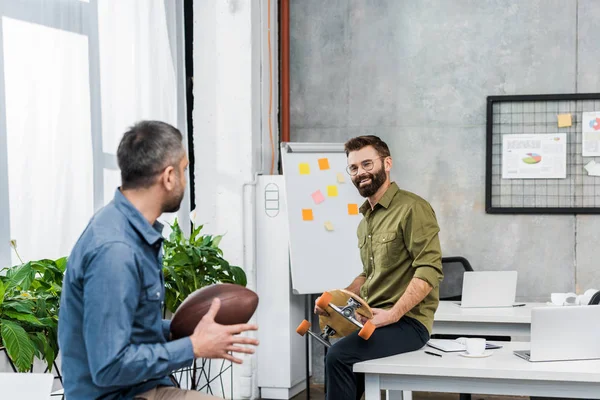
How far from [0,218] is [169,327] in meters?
1.38

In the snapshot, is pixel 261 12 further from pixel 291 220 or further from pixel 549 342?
pixel 549 342

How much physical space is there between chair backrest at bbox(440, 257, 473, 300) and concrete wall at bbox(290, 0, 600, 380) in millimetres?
104

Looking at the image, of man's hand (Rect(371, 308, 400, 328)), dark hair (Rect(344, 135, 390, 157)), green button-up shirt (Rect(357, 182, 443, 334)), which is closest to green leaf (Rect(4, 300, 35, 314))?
man's hand (Rect(371, 308, 400, 328))

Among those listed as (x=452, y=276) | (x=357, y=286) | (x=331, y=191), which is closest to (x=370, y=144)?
(x=357, y=286)

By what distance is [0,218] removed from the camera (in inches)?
130

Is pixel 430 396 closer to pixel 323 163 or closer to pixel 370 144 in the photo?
pixel 323 163

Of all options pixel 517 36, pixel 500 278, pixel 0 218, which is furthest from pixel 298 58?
pixel 0 218

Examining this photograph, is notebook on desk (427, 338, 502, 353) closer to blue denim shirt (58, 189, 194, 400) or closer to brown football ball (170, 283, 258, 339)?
brown football ball (170, 283, 258, 339)

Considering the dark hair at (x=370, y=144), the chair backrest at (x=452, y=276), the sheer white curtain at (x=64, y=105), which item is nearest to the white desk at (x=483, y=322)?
the chair backrest at (x=452, y=276)

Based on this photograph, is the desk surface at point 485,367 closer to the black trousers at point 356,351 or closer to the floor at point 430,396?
the black trousers at point 356,351

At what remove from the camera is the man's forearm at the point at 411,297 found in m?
3.26

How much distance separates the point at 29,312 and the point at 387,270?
153cm

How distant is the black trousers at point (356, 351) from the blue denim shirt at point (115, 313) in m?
1.21

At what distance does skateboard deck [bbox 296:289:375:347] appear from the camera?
120 inches
